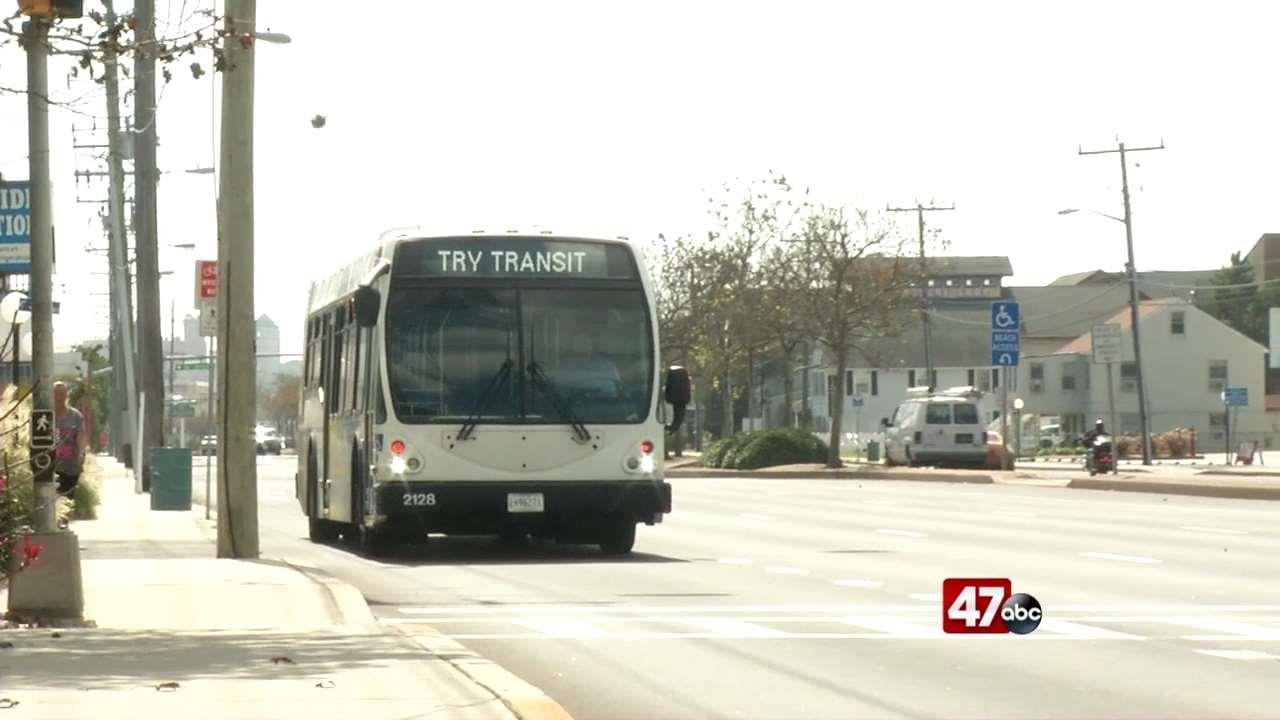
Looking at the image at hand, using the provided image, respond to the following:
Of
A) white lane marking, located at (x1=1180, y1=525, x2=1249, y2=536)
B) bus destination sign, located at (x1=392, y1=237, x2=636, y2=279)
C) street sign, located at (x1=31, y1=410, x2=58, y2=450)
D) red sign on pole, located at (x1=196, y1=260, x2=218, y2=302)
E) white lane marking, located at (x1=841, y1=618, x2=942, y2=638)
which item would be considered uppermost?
red sign on pole, located at (x1=196, y1=260, x2=218, y2=302)

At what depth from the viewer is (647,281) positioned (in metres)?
23.0

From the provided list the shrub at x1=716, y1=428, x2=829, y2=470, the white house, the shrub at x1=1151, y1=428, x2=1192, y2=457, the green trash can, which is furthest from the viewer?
the white house

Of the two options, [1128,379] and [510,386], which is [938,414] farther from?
[1128,379]

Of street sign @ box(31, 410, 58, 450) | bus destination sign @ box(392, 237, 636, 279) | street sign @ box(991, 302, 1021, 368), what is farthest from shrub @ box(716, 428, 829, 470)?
street sign @ box(31, 410, 58, 450)

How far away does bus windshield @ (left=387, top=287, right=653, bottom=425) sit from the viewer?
2245 centimetres

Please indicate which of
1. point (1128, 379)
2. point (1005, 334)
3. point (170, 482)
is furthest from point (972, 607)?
point (1128, 379)

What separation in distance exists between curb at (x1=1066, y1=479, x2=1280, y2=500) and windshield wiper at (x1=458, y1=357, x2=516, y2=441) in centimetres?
1850

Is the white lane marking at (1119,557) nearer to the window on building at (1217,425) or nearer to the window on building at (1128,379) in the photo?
the window on building at (1128,379)

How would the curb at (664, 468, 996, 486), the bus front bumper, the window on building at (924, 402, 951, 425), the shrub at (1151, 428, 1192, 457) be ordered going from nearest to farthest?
the bus front bumper
the curb at (664, 468, 996, 486)
the window on building at (924, 402, 951, 425)
the shrub at (1151, 428, 1192, 457)

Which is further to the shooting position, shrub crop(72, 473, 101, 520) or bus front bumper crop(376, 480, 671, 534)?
shrub crop(72, 473, 101, 520)

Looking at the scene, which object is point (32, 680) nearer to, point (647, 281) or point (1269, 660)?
point (1269, 660)

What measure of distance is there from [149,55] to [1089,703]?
6623 millimetres

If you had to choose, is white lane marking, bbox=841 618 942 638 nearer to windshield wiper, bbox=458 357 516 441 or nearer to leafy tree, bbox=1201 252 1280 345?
windshield wiper, bbox=458 357 516 441

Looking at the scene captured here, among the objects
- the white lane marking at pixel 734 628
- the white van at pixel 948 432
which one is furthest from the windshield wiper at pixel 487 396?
the white van at pixel 948 432
